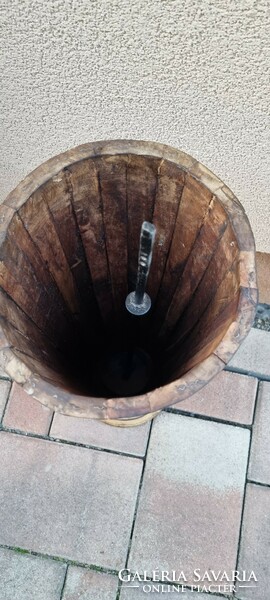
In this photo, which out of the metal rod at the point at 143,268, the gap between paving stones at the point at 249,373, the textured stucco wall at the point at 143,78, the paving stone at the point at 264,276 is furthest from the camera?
the paving stone at the point at 264,276

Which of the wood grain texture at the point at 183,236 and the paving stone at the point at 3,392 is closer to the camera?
the wood grain texture at the point at 183,236

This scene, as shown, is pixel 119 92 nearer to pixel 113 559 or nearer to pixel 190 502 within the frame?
pixel 190 502

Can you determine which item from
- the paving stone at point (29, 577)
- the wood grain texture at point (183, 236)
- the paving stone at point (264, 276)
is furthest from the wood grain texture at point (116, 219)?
the paving stone at point (29, 577)

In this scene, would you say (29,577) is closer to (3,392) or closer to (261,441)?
(3,392)

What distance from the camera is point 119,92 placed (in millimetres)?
1575

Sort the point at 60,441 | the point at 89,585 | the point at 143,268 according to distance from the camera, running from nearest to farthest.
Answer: the point at 143,268 → the point at 89,585 → the point at 60,441

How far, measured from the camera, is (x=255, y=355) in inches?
80.0

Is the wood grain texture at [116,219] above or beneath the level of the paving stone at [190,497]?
above

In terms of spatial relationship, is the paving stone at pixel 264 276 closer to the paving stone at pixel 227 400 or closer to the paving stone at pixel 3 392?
the paving stone at pixel 227 400

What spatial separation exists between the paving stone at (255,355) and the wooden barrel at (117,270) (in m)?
0.52

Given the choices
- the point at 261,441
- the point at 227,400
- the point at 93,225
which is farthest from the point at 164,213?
the point at 261,441

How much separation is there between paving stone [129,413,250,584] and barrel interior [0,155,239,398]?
397 millimetres

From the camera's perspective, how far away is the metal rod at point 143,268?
36.7 inches

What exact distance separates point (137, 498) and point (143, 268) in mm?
1097
